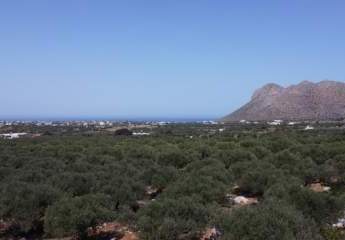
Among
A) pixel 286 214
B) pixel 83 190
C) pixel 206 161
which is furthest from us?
pixel 206 161

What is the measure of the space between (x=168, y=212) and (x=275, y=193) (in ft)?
16.5

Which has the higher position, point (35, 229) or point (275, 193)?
point (275, 193)

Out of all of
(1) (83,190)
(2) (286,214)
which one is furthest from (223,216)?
(1) (83,190)

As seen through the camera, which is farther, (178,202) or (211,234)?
(178,202)

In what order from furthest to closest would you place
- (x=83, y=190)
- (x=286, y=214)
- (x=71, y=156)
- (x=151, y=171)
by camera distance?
(x=71, y=156) → (x=151, y=171) → (x=83, y=190) → (x=286, y=214)

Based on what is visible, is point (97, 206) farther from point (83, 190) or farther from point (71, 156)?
point (71, 156)

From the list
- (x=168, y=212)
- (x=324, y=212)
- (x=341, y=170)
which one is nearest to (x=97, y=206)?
(x=168, y=212)

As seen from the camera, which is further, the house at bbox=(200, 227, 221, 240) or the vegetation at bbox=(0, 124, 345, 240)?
the house at bbox=(200, 227, 221, 240)

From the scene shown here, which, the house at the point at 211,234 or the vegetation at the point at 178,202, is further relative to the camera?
the house at the point at 211,234

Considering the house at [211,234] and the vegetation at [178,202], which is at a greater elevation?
the vegetation at [178,202]

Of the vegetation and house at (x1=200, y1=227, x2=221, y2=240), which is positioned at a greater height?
the vegetation

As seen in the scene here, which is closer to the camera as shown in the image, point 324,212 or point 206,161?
point 324,212

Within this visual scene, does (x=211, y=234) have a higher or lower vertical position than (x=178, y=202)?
lower

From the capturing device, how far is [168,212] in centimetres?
1642
